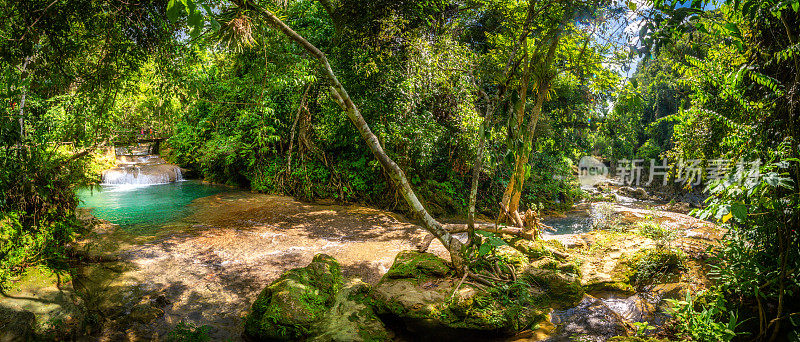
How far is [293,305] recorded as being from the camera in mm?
3783

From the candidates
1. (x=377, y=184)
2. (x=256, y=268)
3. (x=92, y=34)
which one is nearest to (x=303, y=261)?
(x=256, y=268)

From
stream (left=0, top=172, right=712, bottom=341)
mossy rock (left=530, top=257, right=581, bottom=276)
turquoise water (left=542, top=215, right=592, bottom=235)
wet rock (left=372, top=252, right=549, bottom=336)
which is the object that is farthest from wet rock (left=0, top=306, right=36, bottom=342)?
turquoise water (left=542, top=215, right=592, bottom=235)

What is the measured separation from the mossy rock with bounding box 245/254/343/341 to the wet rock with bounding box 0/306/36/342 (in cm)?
192

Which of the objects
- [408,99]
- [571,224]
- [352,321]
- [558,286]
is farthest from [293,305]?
[571,224]

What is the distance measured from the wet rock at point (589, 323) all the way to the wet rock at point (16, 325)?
5.05 meters

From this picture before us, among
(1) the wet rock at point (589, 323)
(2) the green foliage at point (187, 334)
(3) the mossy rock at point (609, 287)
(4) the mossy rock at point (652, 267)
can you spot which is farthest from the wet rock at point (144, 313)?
(4) the mossy rock at point (652, 267)

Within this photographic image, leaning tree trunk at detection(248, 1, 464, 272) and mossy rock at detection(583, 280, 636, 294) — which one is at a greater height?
leaning tree trunk at detection(248, 1, 464, 272)

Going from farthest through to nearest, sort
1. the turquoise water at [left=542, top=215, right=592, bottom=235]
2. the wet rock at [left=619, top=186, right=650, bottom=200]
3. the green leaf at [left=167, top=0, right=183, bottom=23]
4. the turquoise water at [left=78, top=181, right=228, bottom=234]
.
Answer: the wet rock at [left=619, top=186, right=650, bottom=200] < the turquoise water at [left=542, top=215, right=592, bottom=235] < the turquoise water at [left=78, top=181, right=228, bottom=234] < the green leaf at [left=167, top=0, right=183, bottom=23]

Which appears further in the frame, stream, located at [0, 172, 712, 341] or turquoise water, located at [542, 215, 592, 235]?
turquoise water, located at [542, 215, 592, 235]

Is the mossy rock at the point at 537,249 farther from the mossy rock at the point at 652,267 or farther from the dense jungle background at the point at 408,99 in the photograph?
the dense jungle background at the point at 408,99

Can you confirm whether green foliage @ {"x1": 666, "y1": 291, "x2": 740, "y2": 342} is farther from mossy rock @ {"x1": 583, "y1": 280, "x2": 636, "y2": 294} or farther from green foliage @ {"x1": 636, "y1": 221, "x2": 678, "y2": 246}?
green foliage @ {"x1": 636, "y1": 221, "x2": 678, "y2": 246}

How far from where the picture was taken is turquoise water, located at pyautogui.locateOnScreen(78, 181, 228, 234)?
758 centimetres

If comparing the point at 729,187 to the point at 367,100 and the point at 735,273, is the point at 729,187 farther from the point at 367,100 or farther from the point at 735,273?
the point at 367,100

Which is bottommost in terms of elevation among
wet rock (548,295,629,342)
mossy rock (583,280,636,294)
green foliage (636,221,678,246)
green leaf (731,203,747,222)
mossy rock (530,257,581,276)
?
wet rock (548,295,629,342)
